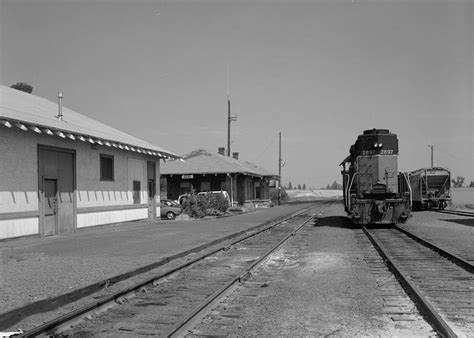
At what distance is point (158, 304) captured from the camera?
7164mm

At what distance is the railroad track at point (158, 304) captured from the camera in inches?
231

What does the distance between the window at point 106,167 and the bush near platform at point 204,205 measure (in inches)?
388

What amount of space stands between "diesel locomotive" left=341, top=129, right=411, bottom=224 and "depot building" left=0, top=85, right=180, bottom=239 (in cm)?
952

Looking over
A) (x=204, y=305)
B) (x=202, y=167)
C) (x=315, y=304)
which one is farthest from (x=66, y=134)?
(x=202, y=167)

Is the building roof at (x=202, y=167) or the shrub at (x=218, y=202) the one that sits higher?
the building roof at (x=202, y=167)

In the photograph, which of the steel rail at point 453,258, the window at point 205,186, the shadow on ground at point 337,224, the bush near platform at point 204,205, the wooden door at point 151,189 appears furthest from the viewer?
the window at point 205,186

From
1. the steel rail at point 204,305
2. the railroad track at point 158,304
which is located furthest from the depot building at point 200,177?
the steel rail at point 204,305

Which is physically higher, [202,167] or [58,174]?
[202,167]

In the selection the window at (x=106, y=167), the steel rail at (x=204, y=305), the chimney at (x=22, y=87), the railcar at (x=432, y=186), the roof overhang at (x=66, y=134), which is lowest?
the steel rail at (x=204, y=305)

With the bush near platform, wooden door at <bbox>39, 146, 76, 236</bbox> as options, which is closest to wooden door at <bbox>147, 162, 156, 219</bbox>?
the bush near platform

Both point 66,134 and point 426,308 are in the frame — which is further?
point 66,134

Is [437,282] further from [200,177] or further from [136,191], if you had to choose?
[200,177]

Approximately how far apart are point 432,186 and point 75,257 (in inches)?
1231

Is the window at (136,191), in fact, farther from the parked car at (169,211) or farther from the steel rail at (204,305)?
the steel rail at (204,305)
